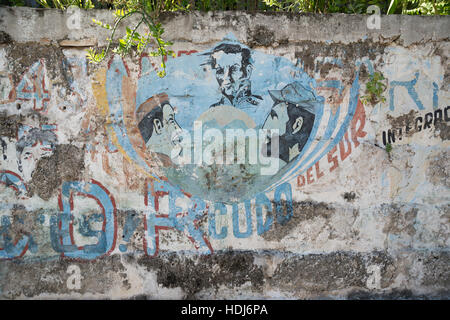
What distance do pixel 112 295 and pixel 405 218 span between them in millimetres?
2102

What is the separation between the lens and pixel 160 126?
268 cm

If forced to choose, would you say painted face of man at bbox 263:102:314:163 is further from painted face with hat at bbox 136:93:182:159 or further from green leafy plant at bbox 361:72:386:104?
painted face with hat at bbox 136:93:182:159

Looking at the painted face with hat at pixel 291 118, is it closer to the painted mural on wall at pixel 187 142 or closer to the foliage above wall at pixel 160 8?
the painted mural on wall at pixel 187 142

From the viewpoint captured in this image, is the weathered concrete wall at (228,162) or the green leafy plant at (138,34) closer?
the green leafy plant at (138,34)

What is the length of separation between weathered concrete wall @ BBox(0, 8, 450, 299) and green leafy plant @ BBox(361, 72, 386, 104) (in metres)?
0.04

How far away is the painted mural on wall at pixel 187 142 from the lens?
2645mm

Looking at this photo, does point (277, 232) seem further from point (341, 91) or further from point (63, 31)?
point (63, 31)

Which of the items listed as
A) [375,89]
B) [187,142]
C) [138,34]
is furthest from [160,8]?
[375,89]

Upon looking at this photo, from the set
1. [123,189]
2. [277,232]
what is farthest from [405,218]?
[123,189]

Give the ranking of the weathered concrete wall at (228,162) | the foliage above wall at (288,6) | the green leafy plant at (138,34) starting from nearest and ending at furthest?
the green leafy plant at (138,34) → the weathered concrete wall at (228,162) → the foliage above wall at (288,6)

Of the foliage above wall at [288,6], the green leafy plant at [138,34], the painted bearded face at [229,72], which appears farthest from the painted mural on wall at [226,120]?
the foliage above wall at [288,6]

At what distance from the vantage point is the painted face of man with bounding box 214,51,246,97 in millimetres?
2662

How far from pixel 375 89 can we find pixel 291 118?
23.8 inches

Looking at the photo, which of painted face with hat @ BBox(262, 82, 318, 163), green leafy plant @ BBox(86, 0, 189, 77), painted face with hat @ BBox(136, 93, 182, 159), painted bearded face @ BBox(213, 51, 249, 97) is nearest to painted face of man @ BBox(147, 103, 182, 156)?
painted face with hat @ BBox(136, 93, 182, 159)
